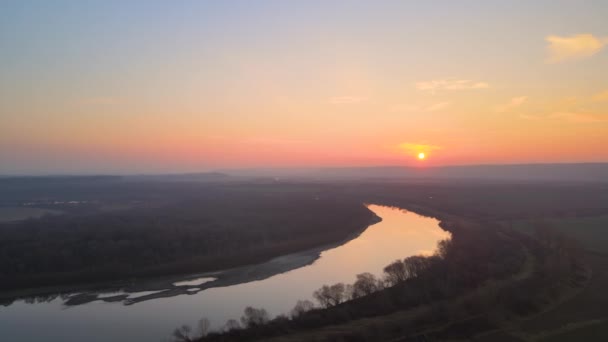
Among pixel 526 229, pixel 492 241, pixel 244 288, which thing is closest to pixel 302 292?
pixel 244 288

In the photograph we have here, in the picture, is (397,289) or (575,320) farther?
(397,289)

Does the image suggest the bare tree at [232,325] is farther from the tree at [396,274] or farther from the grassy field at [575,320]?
the grassy field at [575,320]

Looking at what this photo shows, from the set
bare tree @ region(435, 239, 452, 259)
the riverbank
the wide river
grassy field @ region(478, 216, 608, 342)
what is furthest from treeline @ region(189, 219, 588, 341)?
the riverbank

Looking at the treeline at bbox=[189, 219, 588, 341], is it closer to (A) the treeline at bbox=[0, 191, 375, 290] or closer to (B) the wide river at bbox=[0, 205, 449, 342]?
(B) the wide river at bbox=[0, 205, 449, 342]

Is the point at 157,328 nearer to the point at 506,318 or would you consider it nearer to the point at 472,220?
the point at 506,318

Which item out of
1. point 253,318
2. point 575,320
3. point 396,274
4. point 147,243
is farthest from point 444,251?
point 147,243

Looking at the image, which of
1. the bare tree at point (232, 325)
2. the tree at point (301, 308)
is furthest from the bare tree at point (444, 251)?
the bare tree at point (232, 325)

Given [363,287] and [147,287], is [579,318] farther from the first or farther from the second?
[147,287]
